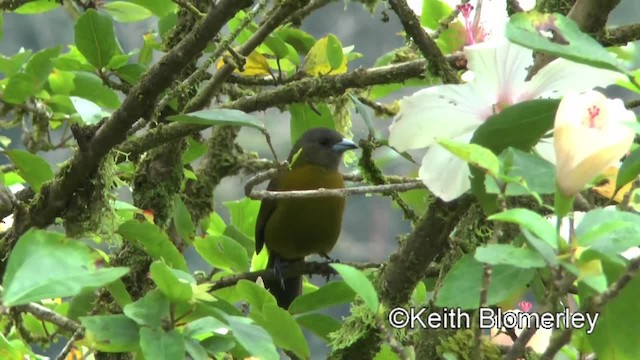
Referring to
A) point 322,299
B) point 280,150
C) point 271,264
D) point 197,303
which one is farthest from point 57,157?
point 197,303

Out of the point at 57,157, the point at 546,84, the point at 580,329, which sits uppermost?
the point at 546,84

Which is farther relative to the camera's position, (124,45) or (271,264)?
(124,45)

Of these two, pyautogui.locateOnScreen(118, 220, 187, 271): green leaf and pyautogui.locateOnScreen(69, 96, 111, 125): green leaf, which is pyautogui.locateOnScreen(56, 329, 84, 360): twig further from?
pyautogui.locateOnScreen(69, 96, 111, 125): green leaf

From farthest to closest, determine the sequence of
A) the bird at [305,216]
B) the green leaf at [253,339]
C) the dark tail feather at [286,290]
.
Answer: the bird at [305,216], the dark tail feather at [286,290], the green leaf at [253,339]

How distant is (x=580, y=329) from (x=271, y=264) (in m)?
1.90

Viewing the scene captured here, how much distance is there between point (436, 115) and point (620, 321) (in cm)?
25

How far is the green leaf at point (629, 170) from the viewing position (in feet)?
2.73

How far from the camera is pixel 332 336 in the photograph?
1281mm

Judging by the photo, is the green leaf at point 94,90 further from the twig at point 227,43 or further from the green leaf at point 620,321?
the green leaf at point 620,321

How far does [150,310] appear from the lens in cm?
91

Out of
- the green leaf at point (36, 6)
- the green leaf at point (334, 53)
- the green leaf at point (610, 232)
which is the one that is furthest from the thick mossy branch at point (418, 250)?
the green leaf at point (36, 6)

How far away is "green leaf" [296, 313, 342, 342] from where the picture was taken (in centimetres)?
136

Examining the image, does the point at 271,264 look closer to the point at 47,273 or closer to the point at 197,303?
the point at 197,303

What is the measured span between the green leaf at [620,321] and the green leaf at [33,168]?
0.97 meters
